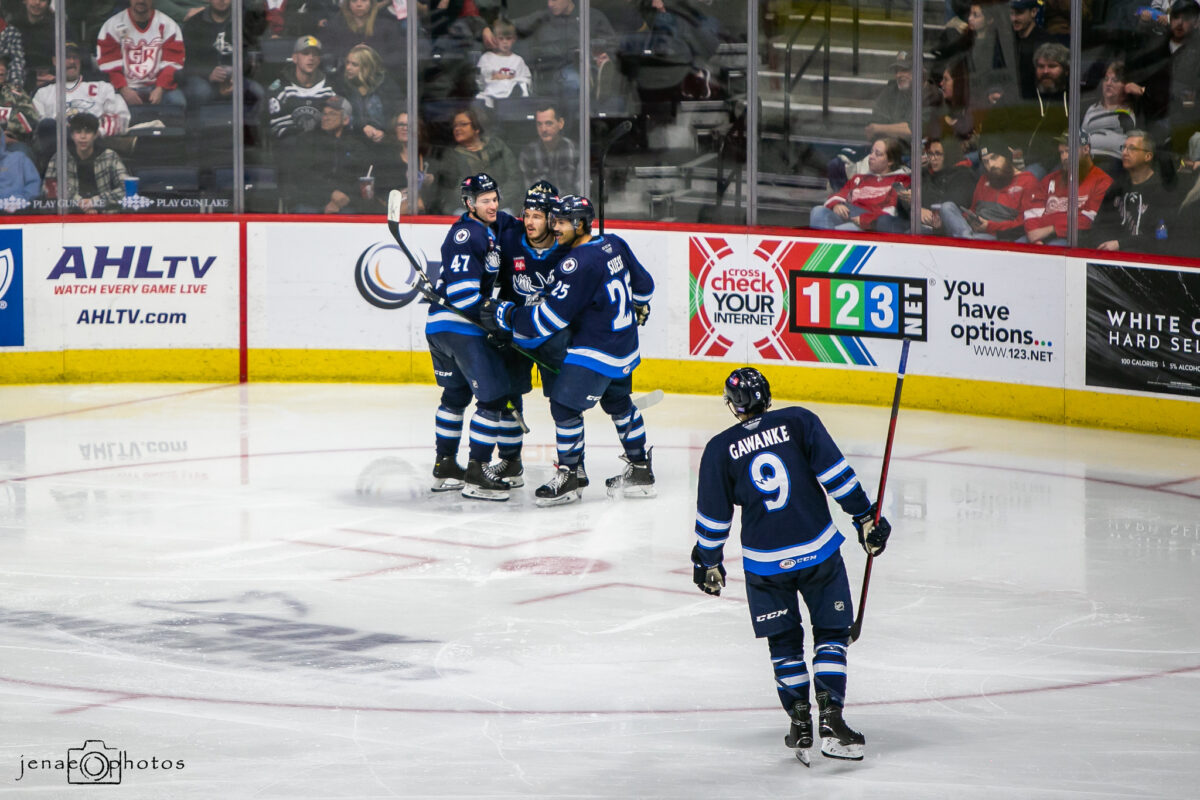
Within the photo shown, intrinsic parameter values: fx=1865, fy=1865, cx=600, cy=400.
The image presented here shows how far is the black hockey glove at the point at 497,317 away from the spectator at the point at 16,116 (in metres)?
5.14

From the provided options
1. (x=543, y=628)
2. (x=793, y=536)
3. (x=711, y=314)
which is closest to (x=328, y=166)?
(x=711, y=314)

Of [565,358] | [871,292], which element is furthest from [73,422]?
[871,292]

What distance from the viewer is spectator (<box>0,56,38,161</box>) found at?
12.2 metres

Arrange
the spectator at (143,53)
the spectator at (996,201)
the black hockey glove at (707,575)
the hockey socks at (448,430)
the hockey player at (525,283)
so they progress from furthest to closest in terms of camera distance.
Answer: the spectator at (143,53)
the spectator at (996,201)
the hockey socks at (448,430)
the hockey player at (525,283)
the black hockey glove at (707,575)

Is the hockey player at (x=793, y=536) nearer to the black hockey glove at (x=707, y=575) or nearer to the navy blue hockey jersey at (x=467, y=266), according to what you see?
the black hockey glove at (x=707, y=575)

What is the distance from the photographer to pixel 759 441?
5.05m

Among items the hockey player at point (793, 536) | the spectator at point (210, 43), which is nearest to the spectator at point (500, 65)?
the spectator at point (210, 43)

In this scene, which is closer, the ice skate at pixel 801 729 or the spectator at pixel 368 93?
the ice skate at pixel 801 729

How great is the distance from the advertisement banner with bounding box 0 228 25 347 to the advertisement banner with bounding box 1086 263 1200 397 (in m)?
6.72

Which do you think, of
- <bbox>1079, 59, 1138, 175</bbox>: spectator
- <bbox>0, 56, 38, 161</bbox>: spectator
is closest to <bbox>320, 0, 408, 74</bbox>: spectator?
<bbox>0, 56, 38, 161</bbox>: spectator

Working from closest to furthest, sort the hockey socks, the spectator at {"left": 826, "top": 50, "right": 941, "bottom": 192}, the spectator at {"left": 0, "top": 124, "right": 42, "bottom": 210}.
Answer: the hockey socks, the spectator at {"left": 826, "top": 50, "right": 941, "bottom": 192}, the spectator at {"left": 0, "top": 124, "right": 42, "bottom": 210}

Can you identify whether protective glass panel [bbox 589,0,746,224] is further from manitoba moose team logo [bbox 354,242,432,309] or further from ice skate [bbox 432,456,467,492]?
ice skate [bbox 432,456,467,492]

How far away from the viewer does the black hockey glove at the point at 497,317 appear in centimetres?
835

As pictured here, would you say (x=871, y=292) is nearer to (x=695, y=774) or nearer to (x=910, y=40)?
(x=910, y=40)
